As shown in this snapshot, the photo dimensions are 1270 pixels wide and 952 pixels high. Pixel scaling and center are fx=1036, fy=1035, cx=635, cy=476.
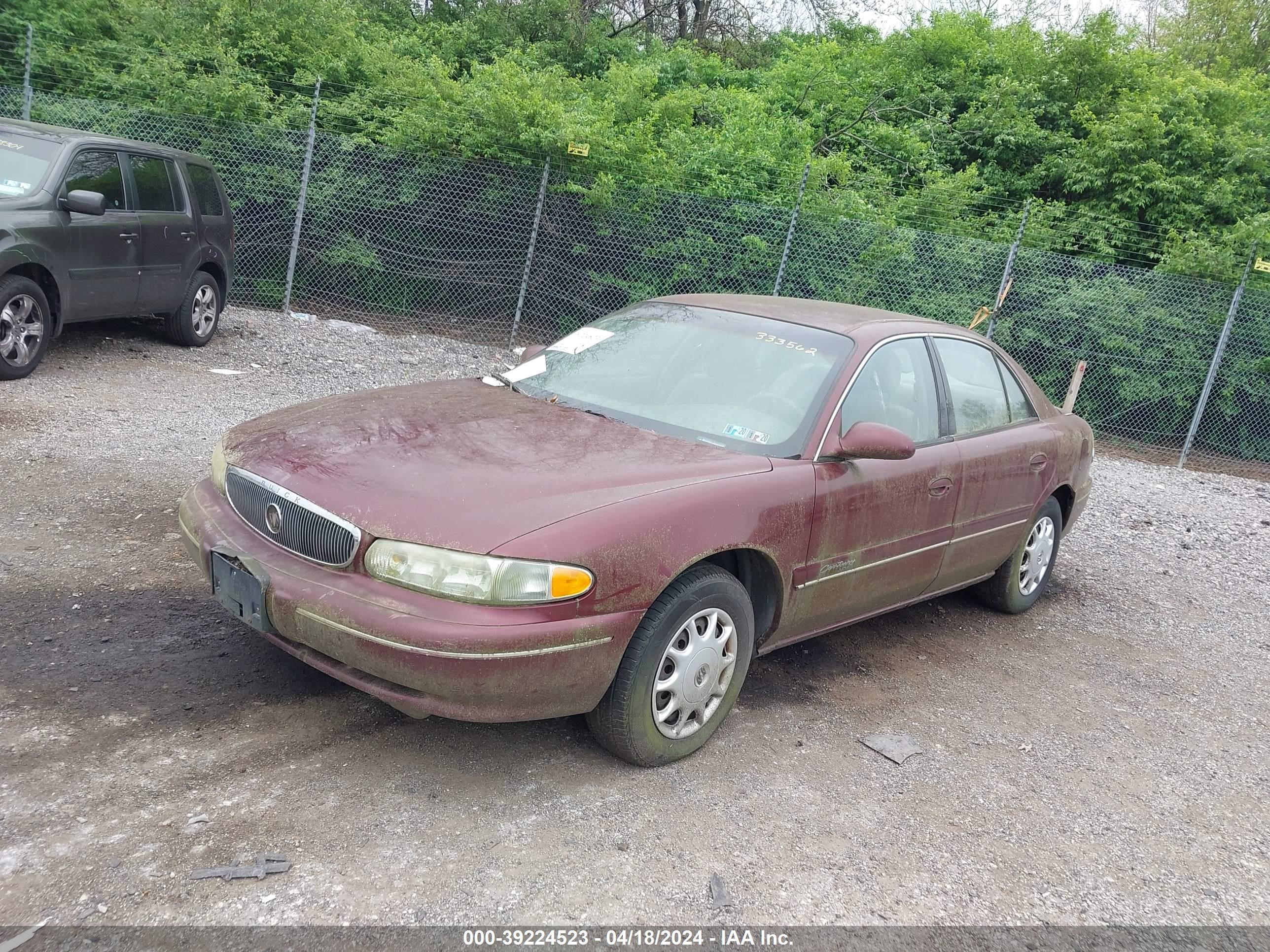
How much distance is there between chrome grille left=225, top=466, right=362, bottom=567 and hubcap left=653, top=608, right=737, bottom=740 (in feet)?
3.67

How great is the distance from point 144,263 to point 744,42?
54.1 feet

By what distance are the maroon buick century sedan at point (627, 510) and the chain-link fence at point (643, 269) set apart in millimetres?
7138

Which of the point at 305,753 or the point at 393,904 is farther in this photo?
the point at 305,753

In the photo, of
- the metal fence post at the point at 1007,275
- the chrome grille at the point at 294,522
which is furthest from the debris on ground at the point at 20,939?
the metal fence post at the point at 1007,275

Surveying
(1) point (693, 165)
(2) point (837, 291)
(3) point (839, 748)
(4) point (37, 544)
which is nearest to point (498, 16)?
(1) point (693, 165)

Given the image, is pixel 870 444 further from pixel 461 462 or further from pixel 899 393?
pixel 461 462

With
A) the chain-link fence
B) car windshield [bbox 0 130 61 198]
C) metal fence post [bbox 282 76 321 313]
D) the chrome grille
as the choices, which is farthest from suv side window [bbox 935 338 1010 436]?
metal fence post [bbox 282 76 321 313]

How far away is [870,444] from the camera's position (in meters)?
4.01

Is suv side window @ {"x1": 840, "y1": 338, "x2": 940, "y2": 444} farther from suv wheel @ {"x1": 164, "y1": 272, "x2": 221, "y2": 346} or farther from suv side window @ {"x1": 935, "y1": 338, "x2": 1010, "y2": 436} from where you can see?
suv wheel @ {"x1": 164, "y1": 272, "x2": 221, "y2": 346}

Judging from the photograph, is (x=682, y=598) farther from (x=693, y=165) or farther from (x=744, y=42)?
(x=744, y=42)

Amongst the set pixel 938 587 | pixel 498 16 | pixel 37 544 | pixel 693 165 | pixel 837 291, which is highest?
pixel 498 16

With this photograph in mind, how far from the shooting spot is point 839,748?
4.07 meters

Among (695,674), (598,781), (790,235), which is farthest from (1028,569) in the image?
(790,235)

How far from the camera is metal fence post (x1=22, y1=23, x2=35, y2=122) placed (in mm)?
11234
